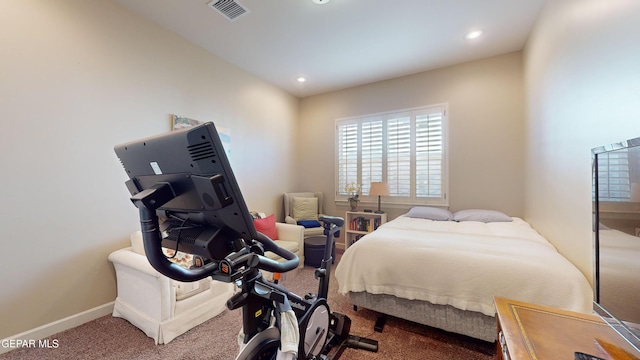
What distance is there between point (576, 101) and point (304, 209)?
3378mm

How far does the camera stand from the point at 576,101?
1.66 meters

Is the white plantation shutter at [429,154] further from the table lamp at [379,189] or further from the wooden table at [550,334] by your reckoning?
the wooden table at [550,334]

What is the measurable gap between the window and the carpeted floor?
7.24 feet

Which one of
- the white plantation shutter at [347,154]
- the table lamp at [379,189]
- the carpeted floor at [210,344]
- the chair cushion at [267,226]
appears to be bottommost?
the carpeted floor at [210,344]

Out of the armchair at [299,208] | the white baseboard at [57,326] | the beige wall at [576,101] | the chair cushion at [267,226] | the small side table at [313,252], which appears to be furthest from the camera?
the armchair at [299,208]

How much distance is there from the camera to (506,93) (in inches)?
131

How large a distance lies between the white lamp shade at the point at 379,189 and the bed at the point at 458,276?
1.52 m

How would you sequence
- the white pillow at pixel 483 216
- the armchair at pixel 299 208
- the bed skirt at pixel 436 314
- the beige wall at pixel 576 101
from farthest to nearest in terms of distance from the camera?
the armchair at pixel 299 208, the white pillow at pixel 483 216, the bed skirt at pixel 436 314, the beige wall at pixel 576 101

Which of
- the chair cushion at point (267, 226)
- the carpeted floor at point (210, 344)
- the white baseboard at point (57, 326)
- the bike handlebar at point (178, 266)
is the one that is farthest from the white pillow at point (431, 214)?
the white baseboard at point (57, 326)

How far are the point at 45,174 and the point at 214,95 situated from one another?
1.89 metres

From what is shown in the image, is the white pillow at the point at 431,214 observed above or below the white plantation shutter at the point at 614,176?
below

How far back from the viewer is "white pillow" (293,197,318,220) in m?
4.15

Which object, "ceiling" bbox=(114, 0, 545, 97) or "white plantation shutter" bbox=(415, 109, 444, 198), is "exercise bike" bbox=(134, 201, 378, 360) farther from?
"white plantation shutter" bbox=(415, 109, 444, 198)

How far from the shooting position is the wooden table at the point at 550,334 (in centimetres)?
77
